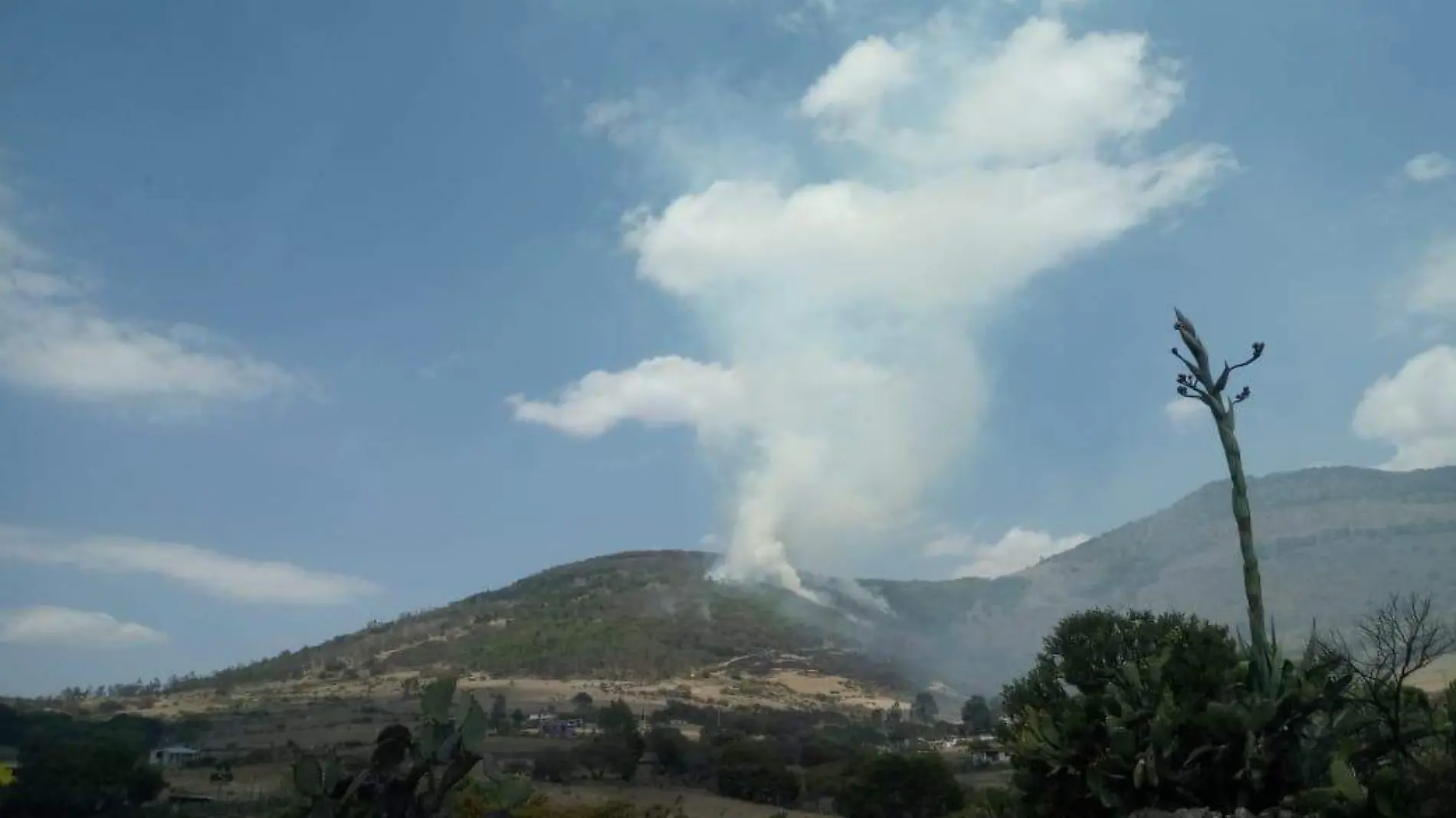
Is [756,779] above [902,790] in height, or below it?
above

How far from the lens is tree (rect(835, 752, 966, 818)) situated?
50.6 metres

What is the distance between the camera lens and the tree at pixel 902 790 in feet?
166

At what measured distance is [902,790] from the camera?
51219 millimetres

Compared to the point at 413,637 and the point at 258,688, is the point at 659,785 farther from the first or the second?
the point at 413,637

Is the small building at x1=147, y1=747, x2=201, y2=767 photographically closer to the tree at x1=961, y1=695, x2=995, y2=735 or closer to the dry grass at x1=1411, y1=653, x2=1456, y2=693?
the tree at x1=961, y1=695, x2=995, y2=735

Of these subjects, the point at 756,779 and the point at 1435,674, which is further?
the point at 1435,674

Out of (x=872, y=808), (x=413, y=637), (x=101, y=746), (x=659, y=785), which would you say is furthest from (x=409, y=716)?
(x=413, y=637)

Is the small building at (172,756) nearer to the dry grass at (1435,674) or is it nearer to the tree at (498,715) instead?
the tree at (498,715)

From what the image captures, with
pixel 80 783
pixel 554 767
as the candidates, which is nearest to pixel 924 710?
pixel 554 767

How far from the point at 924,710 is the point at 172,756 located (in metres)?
73.5

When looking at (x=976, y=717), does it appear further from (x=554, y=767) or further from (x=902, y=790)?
(x=902, y=790)

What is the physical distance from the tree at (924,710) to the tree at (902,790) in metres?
67.2

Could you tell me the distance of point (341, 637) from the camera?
198m

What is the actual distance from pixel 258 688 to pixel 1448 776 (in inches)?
6076
